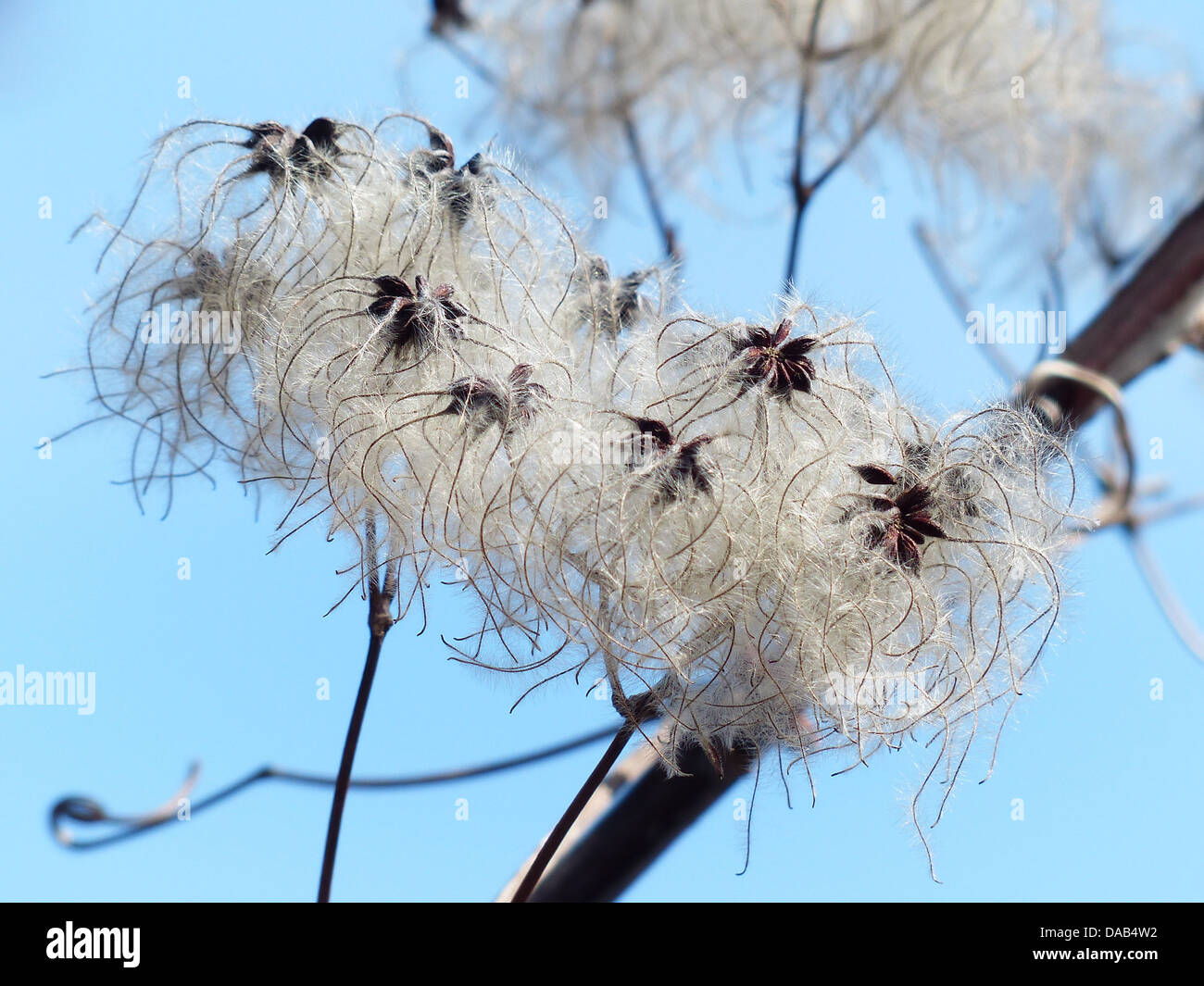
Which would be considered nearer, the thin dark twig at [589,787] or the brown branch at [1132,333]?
the thin dark twig at [589,787]

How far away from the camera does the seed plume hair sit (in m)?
0.66

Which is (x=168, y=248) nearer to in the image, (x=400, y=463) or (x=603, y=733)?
(x=400, y=463)

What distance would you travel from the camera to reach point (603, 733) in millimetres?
Answer: 961

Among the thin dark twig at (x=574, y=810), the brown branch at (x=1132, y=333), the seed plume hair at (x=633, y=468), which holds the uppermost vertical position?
the brown branch at (x=1132, y=333)

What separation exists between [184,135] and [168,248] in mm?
102

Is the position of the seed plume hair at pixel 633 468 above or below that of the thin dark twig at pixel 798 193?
below

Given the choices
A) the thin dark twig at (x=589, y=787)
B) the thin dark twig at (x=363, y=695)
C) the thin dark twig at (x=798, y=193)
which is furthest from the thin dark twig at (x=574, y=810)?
the thin dark twig at (x=798, y=193)

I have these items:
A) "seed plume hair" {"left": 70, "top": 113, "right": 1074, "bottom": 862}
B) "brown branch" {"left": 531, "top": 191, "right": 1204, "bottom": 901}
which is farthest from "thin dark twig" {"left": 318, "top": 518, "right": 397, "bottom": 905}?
"brown branch" {"left": 531, "top": 191, "right": 1204, "bottom": 901}

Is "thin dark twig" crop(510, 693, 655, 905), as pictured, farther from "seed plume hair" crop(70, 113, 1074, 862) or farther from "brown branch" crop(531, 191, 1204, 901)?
"brown branch" crop(531, 191, 1204, 901)

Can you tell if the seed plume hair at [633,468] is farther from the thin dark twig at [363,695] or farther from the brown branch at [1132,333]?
the brown branch at [1132,333]

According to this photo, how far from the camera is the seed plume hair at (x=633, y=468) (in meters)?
0.66
